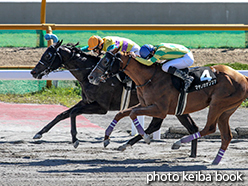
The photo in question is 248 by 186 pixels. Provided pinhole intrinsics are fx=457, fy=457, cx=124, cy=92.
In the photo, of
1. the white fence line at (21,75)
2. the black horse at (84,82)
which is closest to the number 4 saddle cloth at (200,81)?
the black horse at (84,82)

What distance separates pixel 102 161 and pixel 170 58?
1649mm

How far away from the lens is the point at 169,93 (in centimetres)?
604

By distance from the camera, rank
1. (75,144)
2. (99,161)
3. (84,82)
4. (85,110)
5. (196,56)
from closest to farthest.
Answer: (99,161), (75,144), (85,110), (84,82), (196,56)

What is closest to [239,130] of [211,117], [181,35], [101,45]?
[211,117]

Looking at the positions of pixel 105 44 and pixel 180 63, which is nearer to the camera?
pixel 180 63

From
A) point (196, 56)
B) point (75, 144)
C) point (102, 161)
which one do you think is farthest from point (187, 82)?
point (196, 56)

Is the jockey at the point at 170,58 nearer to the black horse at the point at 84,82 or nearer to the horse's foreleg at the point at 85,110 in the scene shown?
the black horse at the point at 84,82

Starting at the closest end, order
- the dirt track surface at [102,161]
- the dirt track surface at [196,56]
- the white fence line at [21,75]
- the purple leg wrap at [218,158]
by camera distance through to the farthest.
→ the dirt track surface at [102,161], the purple leg wrap at [218,158], the white fence line at [21,75], the dirt track surface at [196,56]

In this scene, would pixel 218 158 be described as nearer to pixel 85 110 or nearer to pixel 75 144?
pixel 75 144

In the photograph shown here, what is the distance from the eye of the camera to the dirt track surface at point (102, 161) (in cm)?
504

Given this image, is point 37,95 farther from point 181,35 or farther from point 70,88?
point 181,35

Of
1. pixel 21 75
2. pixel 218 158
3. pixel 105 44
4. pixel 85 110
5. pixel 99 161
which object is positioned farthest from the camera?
pixel 21 75

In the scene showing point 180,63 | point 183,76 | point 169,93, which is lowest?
point 169,93

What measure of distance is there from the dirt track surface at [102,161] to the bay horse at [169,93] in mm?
416
